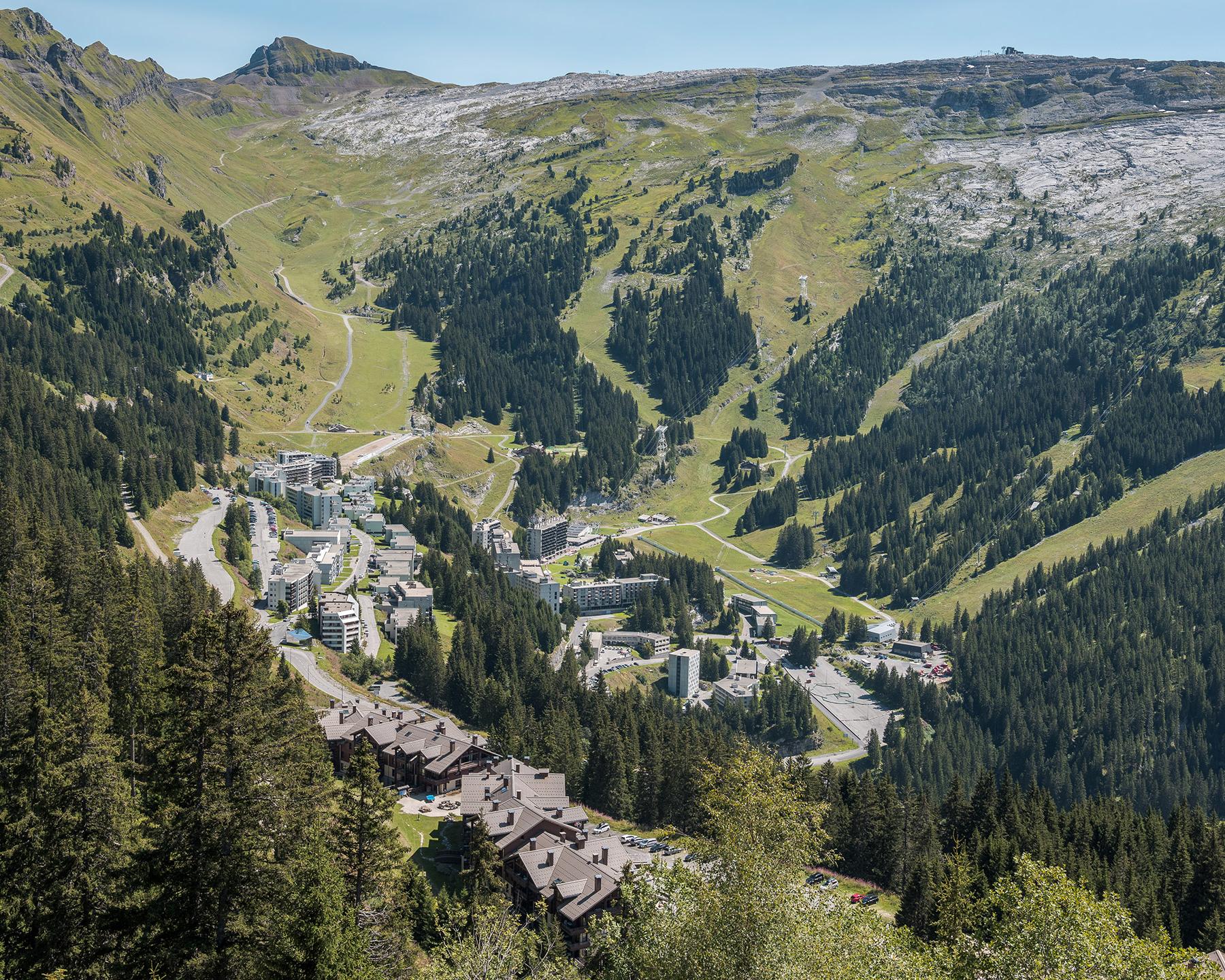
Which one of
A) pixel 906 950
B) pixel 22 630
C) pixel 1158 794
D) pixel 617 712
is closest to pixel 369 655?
pixel 617 712

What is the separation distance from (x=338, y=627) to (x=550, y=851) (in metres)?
77.6

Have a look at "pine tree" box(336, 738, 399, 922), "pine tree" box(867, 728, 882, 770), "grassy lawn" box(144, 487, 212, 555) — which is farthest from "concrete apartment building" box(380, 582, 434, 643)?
"pine tree" box(336, 738, 399, 922)

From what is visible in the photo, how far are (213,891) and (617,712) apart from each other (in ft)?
307

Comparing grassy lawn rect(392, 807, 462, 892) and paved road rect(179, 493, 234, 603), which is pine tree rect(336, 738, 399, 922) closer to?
grassy lawn rect(392, 807, 462, 892)

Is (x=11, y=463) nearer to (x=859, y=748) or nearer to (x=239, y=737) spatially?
(x=239, y=737)

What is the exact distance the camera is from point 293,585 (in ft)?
533

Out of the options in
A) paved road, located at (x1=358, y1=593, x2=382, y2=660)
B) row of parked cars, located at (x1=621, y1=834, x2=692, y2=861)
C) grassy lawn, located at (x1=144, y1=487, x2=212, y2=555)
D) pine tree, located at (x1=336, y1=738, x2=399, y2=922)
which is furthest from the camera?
grassy lawn, located at (x1=144, y1=487, x2=212, y2=555)

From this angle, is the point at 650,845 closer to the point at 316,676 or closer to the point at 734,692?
the point at 316,676

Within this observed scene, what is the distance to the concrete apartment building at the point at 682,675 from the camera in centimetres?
19075

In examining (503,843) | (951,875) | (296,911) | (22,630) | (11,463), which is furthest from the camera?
(11,463)

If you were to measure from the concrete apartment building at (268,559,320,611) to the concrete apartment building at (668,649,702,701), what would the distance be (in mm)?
62593

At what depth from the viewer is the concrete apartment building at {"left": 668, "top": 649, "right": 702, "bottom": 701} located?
19075 cm

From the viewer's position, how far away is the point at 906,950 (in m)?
43.8

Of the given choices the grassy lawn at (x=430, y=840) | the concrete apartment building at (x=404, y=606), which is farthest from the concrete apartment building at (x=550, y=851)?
the concrete apartment building at (x=404, y=606)
